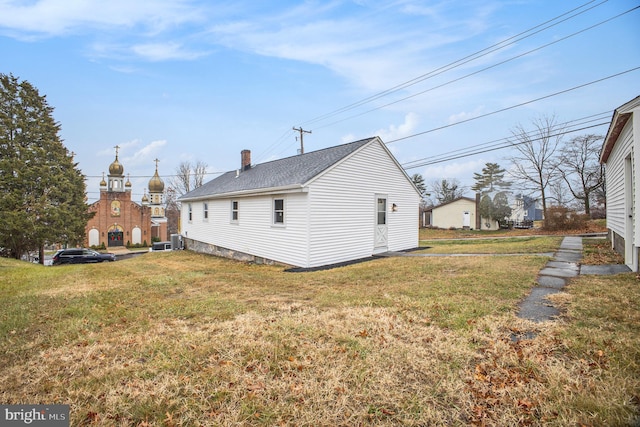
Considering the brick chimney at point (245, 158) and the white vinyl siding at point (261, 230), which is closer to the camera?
the white vinyl siding at point (261, 230)

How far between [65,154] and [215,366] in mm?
30526

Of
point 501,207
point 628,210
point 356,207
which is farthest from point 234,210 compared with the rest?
point 501,207

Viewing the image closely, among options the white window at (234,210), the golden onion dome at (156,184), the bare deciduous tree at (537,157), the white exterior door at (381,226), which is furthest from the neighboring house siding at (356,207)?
the golden onion dome at (156,184)

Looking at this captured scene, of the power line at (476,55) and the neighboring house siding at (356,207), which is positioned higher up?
the power line at (476,55)

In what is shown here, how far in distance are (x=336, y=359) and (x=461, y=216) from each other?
37.1 m

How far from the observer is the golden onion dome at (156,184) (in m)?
47.1

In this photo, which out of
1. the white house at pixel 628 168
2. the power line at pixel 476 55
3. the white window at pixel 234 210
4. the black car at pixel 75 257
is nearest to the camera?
the white house at pixel 628 168

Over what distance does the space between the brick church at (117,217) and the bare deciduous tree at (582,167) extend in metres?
50.0

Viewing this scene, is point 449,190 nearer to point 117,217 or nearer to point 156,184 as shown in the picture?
point 156,184

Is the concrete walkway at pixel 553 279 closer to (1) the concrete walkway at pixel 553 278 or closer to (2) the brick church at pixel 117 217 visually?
(1) the concrete walkway at pixel 553 278

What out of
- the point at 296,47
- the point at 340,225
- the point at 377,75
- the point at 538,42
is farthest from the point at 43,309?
the point at 538,42

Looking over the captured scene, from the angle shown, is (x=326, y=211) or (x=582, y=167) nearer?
(x=326, y=211)

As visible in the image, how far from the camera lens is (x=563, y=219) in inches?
838

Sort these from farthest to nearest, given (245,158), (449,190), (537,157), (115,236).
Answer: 1. (449,190)
2. (115,236)
3. (537,157)
4. (245,158)
